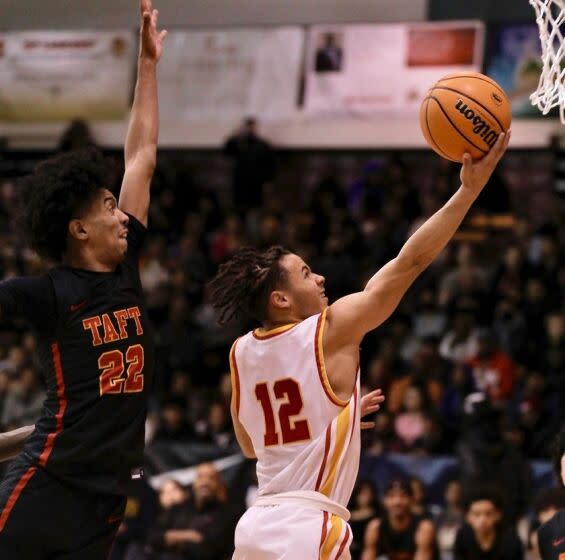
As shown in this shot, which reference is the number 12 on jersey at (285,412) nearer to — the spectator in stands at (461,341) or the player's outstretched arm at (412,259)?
the player's outstretched arm at (412,259)

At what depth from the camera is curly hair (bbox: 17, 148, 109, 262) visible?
4.15 metres

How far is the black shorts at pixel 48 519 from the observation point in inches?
154

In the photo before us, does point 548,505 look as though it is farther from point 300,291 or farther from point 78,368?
point 78,368

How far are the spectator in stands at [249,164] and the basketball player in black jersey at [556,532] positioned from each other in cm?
943

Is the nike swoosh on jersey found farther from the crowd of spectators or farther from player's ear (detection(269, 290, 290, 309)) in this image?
the crowd of spectators

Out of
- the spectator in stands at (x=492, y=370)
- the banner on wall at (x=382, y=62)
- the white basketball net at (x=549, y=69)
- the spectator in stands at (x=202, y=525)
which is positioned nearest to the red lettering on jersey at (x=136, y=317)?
the white basketball net at (x=549, y=69)

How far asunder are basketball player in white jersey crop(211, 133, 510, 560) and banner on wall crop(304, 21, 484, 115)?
9.29m

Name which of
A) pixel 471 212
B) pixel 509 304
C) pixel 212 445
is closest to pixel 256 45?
pixel 471 212

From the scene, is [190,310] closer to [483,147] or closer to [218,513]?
[218,513]

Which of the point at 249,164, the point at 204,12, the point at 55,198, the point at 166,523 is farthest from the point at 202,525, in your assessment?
the point at 204,12

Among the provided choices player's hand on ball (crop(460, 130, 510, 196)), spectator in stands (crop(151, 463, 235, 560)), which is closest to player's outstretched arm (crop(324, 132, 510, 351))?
player's hand on ball (crop(460, 130, 510, 196))

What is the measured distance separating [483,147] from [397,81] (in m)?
9.47

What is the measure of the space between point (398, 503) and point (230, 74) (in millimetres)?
7282

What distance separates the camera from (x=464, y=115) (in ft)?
14.1
